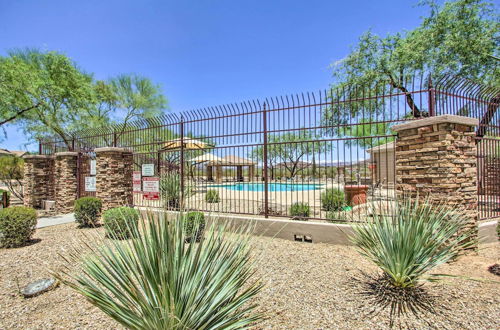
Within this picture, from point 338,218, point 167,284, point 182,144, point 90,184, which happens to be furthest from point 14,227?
point 338,218

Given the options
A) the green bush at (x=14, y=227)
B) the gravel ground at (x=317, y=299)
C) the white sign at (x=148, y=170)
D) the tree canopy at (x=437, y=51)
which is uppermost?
the tree canopy at (x=437, y=51)

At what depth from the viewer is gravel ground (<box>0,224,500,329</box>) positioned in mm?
2791

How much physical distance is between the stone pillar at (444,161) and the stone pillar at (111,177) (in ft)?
27.4

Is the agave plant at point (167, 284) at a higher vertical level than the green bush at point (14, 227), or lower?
higher

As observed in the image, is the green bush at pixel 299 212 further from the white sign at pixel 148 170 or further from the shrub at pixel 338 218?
the white sign at pixel 148 170

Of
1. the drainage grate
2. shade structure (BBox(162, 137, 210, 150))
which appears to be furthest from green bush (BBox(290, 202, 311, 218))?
shade structure (BBox(162, 137, 210, 150))

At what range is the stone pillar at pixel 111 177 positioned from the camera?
8.96m

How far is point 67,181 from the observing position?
430 inches

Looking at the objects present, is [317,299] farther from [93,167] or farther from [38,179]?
[38,179]

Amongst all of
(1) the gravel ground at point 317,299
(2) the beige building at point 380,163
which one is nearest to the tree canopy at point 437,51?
(2) the beige building at point 380,163

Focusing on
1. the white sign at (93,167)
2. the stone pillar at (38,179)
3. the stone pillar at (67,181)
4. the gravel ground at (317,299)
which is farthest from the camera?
the stone pillar at (38,179)

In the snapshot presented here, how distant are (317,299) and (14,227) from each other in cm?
698

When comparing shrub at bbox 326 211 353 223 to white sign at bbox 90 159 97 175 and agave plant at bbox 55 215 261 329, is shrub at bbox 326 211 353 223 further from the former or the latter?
white sign at bbox 90 159 97 175

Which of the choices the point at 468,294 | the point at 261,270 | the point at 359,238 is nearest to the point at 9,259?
the point at 261,270
